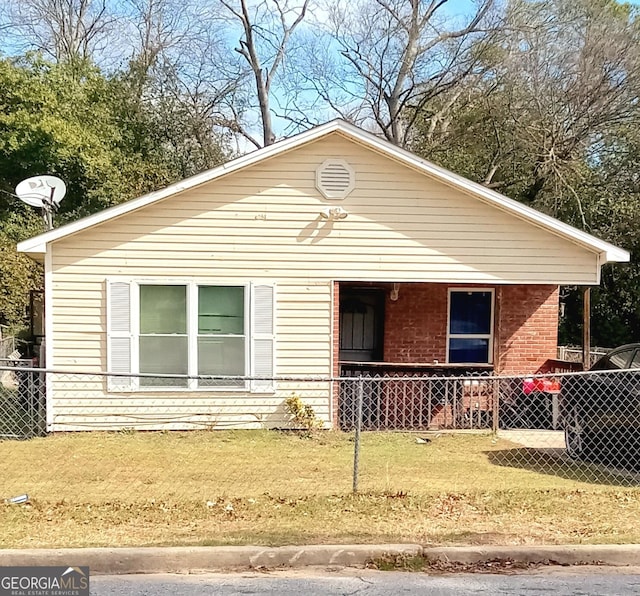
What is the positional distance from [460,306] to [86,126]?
1658cm

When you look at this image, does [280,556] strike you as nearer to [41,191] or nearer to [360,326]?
[360,326]

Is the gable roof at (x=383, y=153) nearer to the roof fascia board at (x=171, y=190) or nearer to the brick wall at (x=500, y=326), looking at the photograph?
the roof fascia board at (x=171, y=190)

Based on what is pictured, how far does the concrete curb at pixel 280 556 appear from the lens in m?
4.27

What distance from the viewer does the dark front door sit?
39.0 feet

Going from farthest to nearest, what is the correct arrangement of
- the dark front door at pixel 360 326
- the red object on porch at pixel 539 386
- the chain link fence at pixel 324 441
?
1. the dark front door at pixel 360 326
2. the red object on porch at pixel 539 386
3. the chain link fence at pixel 324 441

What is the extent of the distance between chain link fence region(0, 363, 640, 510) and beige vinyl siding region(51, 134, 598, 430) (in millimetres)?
90

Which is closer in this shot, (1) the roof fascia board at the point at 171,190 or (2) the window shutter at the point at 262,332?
(1) the roof fascia board at the point at 171,190

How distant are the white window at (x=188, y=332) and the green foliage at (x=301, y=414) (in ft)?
1.27

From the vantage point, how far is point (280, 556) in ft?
14.4

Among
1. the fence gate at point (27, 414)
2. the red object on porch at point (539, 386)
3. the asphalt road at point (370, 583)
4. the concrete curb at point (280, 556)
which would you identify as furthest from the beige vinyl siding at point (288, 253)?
the asphalt road at point (370, 583)

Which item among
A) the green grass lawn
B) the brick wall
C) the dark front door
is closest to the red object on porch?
the brick wall

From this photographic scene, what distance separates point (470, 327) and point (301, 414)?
12.3 ft

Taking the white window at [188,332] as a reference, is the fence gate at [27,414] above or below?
below

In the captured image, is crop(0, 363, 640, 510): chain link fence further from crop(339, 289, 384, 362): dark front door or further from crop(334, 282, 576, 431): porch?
crop(339, 289, 384, 362): dark front door
